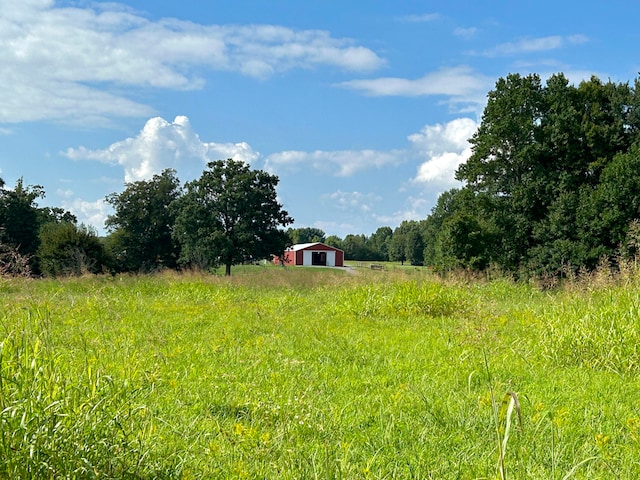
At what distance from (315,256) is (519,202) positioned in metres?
41.6

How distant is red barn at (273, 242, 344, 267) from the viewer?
64.3 metres

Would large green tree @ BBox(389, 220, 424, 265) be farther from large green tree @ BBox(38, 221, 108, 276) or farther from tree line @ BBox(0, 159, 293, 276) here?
large green tree @ BBox(38, 221, 108, 276)

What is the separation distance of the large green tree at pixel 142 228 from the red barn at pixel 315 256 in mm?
27860

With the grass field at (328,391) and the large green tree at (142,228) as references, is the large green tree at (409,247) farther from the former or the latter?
the grass field at (328,391)

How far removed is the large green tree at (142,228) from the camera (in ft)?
118

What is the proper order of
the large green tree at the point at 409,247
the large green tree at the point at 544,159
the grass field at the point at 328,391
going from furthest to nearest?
the large green tree at the point at 409,247 < the large green tree at the point at 544,159 < the grass field at the point at 328,391

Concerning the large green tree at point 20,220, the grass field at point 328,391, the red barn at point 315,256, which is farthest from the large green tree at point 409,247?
the grass field at point 328,391

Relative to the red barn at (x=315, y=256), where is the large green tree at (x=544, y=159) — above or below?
above

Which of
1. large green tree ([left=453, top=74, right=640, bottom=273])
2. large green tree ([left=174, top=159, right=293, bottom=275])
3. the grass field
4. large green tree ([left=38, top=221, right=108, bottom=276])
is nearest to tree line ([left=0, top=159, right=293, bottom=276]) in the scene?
large green tree ([left=174, top=159, right=293, bottom=275])

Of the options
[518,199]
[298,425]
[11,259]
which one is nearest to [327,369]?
[298,425]

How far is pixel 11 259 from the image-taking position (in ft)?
13.1

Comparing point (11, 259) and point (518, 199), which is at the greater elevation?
point (518, 199)

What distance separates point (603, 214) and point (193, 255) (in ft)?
75.3

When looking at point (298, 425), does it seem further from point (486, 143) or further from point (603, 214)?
point (486, 143)
